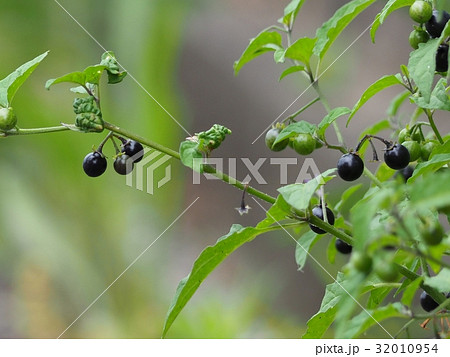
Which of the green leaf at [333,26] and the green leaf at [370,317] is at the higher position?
the green leaf at [333,26]

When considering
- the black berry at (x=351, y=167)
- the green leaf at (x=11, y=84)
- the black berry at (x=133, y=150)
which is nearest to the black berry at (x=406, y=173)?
the black berry at (x=351, y=167)

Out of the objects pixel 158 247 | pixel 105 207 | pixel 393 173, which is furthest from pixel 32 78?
pixel 393 173

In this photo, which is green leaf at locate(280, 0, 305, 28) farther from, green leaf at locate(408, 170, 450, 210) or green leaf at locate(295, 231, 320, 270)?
green leaf at locate(408, 170, 450, 210)

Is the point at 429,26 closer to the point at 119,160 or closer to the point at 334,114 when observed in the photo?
the point at 334,114

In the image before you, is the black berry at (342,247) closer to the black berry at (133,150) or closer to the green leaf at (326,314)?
the green leaf at (326,314)

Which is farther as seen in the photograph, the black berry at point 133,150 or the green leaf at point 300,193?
the black berry at point 133,150

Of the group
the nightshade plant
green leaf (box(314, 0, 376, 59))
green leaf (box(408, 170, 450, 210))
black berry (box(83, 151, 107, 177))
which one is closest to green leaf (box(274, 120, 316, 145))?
the nightshade plant
